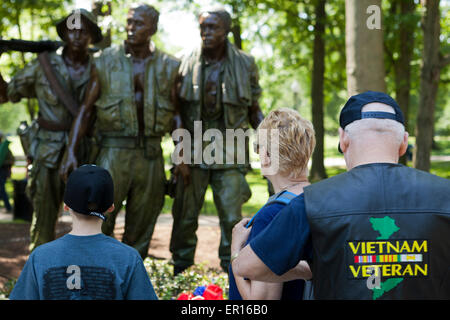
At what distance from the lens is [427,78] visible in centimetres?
836

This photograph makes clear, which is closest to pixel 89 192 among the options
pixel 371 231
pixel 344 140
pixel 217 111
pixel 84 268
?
pixel 84 268

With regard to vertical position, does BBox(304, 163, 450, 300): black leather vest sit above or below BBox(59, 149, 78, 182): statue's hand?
above

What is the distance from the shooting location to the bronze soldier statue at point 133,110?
16.7 ft

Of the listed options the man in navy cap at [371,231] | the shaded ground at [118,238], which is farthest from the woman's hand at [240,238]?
the shaded ground at [118,238]

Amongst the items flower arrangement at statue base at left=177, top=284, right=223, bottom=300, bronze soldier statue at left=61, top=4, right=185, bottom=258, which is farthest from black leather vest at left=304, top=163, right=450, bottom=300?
bronze soldier statue at left=61, top=4, right=185, bottom=258

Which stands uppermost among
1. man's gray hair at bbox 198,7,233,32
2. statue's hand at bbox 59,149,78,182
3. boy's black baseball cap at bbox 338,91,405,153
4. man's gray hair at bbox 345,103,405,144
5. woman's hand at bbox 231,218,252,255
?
man's gray hair at bbox 198,7,233,32

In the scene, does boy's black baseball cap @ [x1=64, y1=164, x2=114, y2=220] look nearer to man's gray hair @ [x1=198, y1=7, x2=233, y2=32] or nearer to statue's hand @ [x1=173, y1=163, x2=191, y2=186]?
statue's hand @ [x1=173, y1=163, x2=191, y2=186]

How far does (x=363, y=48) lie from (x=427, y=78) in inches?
165

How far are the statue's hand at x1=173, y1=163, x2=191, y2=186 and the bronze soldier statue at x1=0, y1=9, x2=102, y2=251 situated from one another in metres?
0.96

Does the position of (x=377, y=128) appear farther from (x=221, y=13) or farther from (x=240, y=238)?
(x=221, y=13)

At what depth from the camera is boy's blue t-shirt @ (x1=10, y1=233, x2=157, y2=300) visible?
7.40ft
